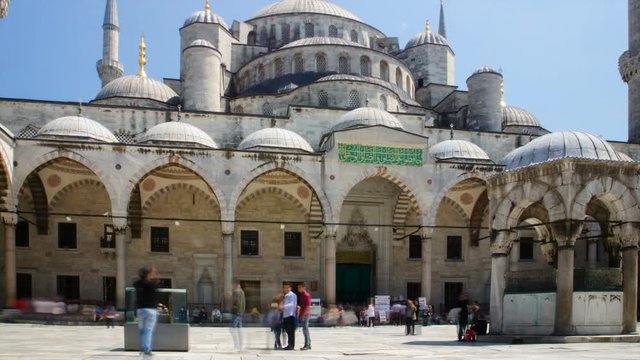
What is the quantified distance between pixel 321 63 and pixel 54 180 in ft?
35.9

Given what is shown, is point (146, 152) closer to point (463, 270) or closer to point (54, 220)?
point (54, 220)

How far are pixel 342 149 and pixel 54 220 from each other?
875 cm

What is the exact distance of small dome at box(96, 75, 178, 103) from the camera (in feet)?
85.0

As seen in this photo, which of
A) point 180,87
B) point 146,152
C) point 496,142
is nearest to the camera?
point 146,152

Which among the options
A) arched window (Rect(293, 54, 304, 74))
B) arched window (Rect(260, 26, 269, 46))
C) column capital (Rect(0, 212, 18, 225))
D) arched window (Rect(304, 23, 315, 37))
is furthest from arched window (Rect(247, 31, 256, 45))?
column capital (Rect(0, 212, 18, 225))

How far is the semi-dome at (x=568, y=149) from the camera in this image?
11359 mm

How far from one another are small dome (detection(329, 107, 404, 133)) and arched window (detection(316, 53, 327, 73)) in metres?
5.56

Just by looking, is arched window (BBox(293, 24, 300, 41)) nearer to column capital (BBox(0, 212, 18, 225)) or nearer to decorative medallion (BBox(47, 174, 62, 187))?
decorative medallion (BBox(47, 174, 62, 187))

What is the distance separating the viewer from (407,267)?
80.9 ft

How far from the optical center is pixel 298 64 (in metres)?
28.5

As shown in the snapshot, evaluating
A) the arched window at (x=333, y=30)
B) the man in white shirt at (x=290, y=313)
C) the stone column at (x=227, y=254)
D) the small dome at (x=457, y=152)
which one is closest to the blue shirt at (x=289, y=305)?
the man in white shirt at (x=290, y=313)

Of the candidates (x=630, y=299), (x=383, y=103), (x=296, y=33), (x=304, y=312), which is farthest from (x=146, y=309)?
(x=296, y=33)

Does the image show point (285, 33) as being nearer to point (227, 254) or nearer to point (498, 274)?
point (227, 254)

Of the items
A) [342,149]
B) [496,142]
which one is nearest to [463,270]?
[496,142]
